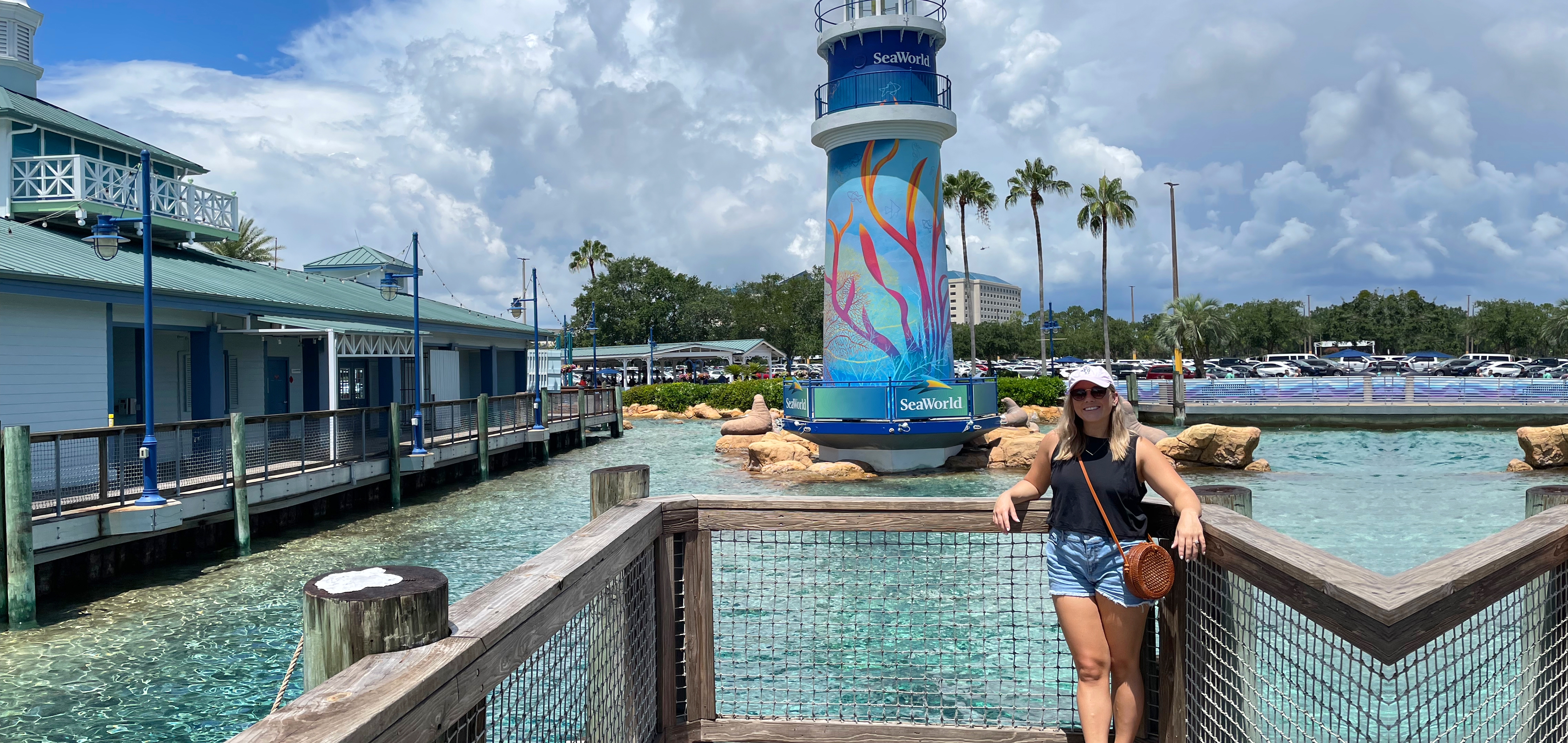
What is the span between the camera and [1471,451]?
30.1 metres

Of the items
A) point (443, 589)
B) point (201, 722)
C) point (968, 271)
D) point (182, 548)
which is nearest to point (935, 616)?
point (201, 722)

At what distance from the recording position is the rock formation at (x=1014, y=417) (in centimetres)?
3422

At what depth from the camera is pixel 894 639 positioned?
877 centimetres

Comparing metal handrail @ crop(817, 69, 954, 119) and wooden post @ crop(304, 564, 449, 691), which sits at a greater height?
metal handrail @ crop(817, 69, 954, 119)

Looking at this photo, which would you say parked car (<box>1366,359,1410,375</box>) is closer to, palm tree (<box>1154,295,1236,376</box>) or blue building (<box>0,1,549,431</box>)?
palm tree (<box>1154,295,1236,376</box>)

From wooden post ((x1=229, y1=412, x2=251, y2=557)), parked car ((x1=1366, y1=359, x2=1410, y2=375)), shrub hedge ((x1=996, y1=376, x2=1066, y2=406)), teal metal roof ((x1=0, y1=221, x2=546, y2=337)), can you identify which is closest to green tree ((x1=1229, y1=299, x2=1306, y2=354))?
parked car ((x1=1366, y1=359, x2=1410, y2=375))

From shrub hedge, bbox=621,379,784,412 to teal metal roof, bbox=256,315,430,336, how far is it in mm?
23179

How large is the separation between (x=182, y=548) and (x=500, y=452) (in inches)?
517

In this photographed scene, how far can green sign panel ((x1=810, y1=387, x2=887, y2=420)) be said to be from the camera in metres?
24.2

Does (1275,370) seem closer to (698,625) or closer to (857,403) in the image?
(857,403)

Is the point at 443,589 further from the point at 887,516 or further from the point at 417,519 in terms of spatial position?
the point at 417,519

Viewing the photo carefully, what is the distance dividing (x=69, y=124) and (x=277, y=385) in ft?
23.2

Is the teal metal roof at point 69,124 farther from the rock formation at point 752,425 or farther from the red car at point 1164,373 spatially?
the red car at point 1164,373

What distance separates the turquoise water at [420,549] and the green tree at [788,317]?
42.6 metres
